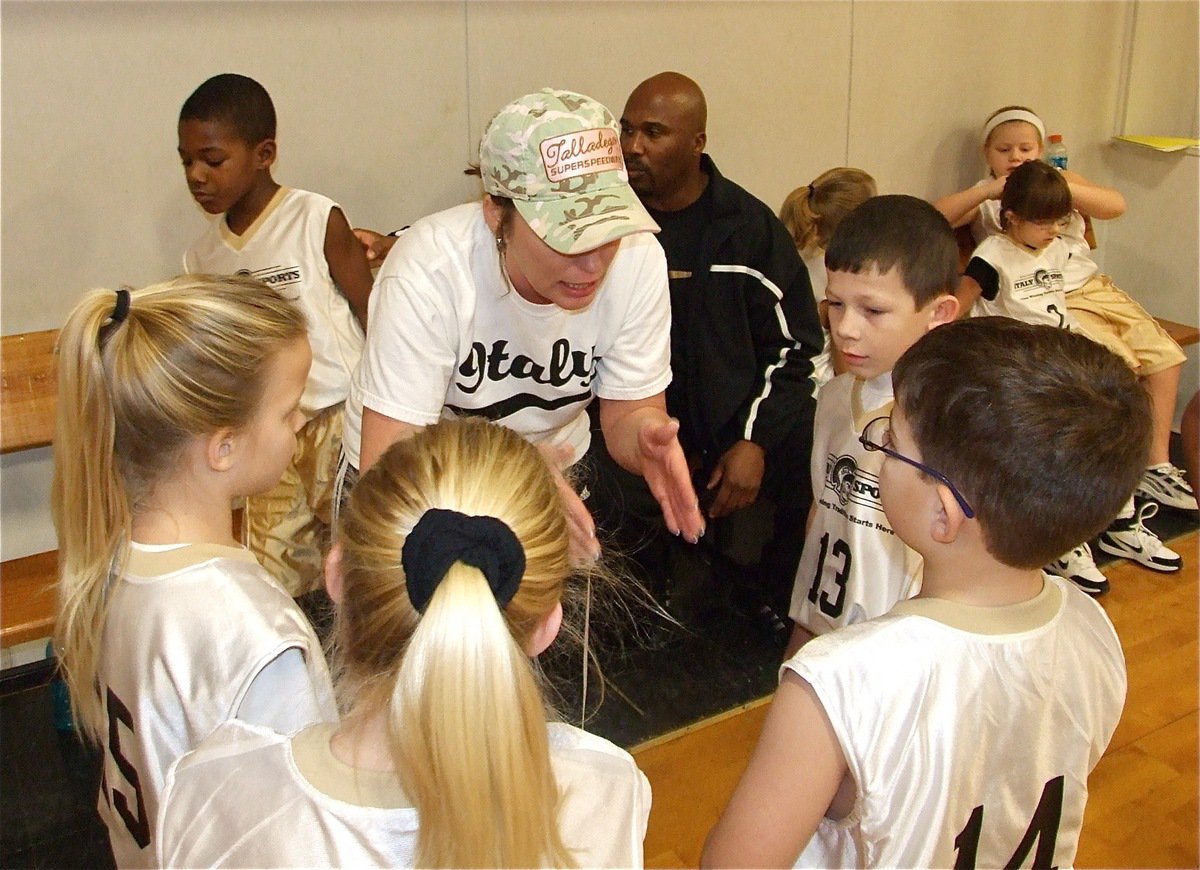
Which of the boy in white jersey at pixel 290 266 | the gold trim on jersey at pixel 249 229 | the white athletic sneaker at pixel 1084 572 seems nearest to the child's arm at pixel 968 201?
the white athletic sneaker at pixel 1084 572

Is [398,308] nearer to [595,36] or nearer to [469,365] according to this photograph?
[469,365]

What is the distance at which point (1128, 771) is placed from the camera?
100 inches

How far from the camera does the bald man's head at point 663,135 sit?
2.96m

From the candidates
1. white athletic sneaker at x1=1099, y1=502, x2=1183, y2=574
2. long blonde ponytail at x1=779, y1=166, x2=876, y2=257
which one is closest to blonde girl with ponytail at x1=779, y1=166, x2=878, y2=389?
long blonde ponytail at x1=779, y1=166, x2=876, y2=257

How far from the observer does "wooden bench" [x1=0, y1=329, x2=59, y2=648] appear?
8.11 ft

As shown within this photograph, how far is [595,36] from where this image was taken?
355cm

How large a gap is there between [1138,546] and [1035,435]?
2569 mm

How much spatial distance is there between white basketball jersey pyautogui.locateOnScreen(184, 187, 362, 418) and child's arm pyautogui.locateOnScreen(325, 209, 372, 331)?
1 cm

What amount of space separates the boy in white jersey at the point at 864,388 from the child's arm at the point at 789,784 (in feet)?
2.87

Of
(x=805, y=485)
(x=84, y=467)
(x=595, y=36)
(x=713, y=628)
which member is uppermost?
(x=595, y=36)

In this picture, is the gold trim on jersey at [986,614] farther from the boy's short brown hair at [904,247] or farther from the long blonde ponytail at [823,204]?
the long blonde ponytail at [823,204]

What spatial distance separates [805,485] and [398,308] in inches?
63.0

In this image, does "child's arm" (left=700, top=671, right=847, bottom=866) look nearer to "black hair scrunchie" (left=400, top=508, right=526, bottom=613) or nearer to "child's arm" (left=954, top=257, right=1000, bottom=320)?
"black hair scrunchie" (left=400, top=508, right=526, bottom=613)

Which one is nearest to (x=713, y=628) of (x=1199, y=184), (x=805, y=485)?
(x=805, y=485)
